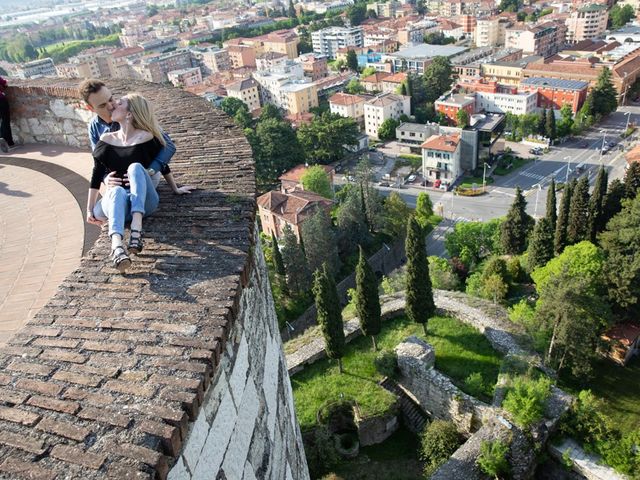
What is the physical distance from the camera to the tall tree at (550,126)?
44.8 m

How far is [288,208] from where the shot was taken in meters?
31.8

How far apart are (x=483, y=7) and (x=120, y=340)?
347 feet

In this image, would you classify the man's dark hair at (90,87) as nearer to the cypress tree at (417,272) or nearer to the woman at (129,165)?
the woman at (129,165)

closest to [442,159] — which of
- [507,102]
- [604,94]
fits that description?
[507,102]

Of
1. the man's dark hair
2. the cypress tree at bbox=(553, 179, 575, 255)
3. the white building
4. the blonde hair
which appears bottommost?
the white building

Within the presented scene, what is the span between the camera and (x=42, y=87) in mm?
8445

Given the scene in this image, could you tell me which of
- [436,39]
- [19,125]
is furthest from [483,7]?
[19,125]

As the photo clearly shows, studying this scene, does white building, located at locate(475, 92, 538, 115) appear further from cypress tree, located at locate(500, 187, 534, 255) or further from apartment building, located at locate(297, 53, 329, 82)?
cypress tree, located at locate(500, 187, 534, 255)

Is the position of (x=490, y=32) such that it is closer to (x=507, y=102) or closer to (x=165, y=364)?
(x=507, y=102)

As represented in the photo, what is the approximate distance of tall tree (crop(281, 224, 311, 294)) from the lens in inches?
1030

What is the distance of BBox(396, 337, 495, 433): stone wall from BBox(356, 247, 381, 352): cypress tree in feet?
4.07

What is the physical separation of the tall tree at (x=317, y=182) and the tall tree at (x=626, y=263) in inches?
842

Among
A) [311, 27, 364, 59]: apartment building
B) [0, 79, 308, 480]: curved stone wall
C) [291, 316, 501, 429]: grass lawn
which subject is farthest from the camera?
[311, 27, 364, 59]: apartment building

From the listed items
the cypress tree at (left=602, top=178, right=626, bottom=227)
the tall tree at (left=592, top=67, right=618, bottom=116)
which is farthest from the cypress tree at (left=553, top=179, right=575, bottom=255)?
the tall tree at (left=592, top=67, right=618, bottom=116)
